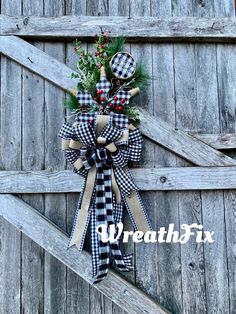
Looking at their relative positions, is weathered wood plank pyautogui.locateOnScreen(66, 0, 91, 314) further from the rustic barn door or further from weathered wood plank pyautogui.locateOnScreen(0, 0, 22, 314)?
weathered wood plank pyautogui.locateOnScreen(0, 0, 22, 314)

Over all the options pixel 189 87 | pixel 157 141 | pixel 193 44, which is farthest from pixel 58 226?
pixel 193 44

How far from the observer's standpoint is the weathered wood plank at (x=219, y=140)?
2576 mm

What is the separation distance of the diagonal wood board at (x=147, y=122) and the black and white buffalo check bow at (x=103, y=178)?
17 cm

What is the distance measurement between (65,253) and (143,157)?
0.76 m

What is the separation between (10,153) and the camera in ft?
8.53

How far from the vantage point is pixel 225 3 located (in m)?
2.77

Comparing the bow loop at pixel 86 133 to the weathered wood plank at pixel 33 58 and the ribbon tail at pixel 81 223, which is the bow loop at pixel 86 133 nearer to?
the ribbon tail at pixel 81 223

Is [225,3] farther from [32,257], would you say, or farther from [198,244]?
[32,257]

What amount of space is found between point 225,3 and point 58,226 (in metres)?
1.86

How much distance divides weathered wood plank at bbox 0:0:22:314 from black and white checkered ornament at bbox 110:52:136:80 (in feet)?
2.19

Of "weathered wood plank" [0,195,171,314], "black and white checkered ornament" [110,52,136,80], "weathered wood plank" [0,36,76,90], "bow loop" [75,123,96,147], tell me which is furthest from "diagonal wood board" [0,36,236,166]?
"weathered wood plank" [0,195,171,314]

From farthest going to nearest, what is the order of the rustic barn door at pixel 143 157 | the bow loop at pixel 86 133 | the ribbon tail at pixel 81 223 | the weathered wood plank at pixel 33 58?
1. the weathered wood plank at pixel 33 58
2. the rustic barn door at pixel 143 157
3. the ribbon tail at pixel 81 223
4. the bow loop at pixel 86 133

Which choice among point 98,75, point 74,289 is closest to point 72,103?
point 98,75

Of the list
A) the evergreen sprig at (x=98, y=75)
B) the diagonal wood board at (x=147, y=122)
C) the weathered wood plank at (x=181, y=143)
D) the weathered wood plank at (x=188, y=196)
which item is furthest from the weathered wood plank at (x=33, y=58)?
the weathered wood plank at (x=188, y=196)
